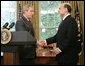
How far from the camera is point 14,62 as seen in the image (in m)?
3.46

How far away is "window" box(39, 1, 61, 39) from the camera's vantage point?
5.69m

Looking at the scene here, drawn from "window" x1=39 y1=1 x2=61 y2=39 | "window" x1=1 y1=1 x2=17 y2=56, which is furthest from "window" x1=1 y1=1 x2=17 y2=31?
"window" x1=39 y1=1 x2=61 y2=39

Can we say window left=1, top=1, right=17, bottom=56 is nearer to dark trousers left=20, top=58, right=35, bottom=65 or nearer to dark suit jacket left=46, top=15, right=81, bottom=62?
dark trousers left=20, top=58, right=35, bottom=65

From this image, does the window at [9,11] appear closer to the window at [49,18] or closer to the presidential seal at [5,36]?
the window at [49,18]

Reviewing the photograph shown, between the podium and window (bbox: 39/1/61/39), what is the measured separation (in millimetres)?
2214

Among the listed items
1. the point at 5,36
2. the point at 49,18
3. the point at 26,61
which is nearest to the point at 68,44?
the point at 26,61

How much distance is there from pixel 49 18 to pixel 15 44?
97.7 inches

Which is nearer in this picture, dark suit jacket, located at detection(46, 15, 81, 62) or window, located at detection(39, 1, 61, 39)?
dark suit jacket, located at detection(46, 15, 81, 62)

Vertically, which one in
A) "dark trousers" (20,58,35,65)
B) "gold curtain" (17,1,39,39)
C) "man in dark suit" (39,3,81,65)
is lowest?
"dark trousers" (20,58,35,65)

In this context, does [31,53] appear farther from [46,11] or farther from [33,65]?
[46,11]

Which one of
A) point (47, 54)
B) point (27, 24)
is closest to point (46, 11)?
point (47, 54)

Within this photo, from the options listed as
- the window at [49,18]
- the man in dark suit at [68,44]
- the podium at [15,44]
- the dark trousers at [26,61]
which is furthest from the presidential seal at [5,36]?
the window at [49,18]

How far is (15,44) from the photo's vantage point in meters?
3.38

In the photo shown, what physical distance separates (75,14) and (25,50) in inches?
91.3
